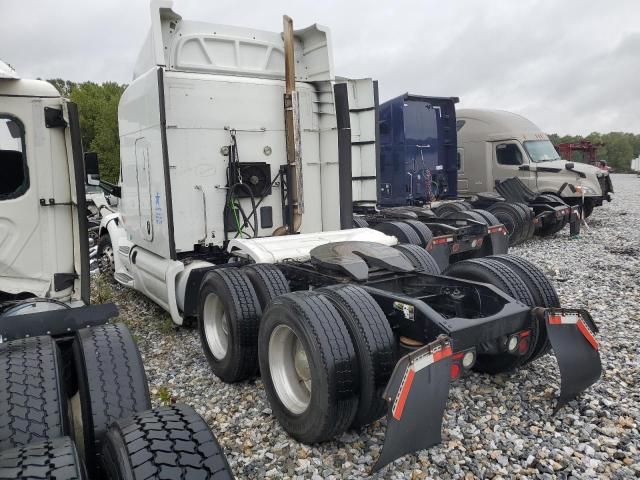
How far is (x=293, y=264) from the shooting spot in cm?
490

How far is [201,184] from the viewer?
606 centimetres

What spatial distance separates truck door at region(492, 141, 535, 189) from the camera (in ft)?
45.9

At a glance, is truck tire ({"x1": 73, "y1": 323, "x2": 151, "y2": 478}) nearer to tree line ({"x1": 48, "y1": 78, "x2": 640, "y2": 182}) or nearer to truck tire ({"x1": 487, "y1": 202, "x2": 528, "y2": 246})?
truck tire ({"x1": 487, "y1": 202, "x2": 528, "y2": 246})

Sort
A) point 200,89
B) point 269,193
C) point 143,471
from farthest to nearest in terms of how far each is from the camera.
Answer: point 269,193 → point 200,89 → point 143,471

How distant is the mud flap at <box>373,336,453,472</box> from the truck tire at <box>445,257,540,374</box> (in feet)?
3.68

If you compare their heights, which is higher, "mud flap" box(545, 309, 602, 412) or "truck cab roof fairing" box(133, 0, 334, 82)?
"truck cab roof fairing" box(133, 0, 334, 82)

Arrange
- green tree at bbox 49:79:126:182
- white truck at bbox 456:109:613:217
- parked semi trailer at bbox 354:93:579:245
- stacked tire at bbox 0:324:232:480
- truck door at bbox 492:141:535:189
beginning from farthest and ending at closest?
green tree at bbox 49:79:126:182
truck door at bbox 492:141:535:189
white truck at bbox 456:109:613:217
parked semi trailer at bbox 354:93:579:245
stacked tire at bbox 0:324:232:480

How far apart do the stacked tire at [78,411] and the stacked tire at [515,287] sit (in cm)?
272

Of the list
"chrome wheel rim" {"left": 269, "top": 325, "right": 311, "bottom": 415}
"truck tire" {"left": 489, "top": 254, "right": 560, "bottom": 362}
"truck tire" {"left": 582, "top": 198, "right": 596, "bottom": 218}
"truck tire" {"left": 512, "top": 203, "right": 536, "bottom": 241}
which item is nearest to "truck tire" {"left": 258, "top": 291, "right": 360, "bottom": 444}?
"chrome wheel rim" {"left": 269, "top": 325, "right": 311, "bottom": 415}

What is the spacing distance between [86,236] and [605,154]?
65343 mm

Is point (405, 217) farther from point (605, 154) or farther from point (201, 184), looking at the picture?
point (605, 154)

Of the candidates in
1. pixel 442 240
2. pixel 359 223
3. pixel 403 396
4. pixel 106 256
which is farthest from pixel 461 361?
pixel 106 256

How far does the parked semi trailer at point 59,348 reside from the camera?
1.80 meters

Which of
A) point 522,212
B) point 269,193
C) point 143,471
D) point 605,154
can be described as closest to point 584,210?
point 522,212
